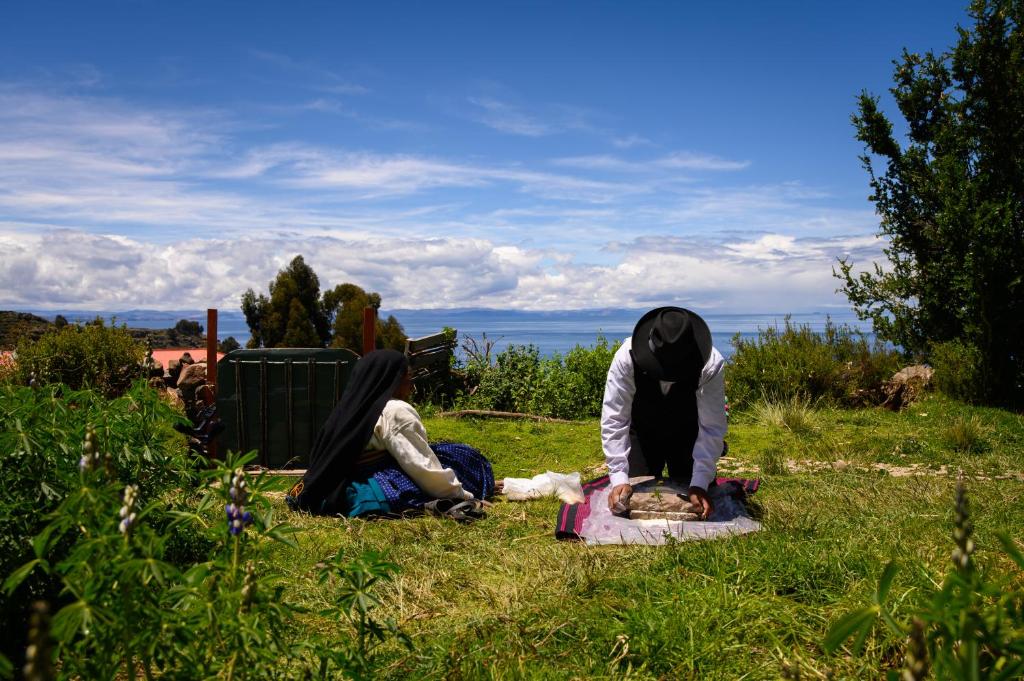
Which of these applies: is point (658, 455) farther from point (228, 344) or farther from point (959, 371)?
point (228, 344)

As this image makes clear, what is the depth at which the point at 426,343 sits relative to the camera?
1097 cm

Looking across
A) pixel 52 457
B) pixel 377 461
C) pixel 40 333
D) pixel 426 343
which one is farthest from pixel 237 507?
pixel 40 333

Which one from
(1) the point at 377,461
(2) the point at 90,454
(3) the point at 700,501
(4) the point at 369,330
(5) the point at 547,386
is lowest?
(3) the point at 700,501

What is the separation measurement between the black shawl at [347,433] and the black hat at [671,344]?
1691 mm

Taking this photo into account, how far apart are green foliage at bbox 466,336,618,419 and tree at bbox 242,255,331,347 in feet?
36.1

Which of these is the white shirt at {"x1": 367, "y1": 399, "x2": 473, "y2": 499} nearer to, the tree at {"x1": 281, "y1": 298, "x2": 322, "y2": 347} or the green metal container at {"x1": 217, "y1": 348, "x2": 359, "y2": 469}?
the green metal container at {"x1": 217, "y1": 348, "x2": 359, "y2": 469}

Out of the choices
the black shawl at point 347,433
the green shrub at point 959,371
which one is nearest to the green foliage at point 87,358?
the black shawl at point 347,433

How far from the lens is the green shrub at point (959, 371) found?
1012cm

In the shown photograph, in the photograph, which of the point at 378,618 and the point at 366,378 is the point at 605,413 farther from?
the point at 378,618

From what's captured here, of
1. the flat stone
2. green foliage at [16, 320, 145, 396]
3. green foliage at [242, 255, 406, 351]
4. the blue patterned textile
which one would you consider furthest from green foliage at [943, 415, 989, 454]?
green foliage at [242, 255, 406, 351]

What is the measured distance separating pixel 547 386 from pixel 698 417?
5.92 m

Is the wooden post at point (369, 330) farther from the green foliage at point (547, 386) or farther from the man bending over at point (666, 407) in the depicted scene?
the man bending over at point (666, 407)

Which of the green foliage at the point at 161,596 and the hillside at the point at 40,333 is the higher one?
the hillside at the point at 40,333

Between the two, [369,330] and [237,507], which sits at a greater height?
[369,330]
